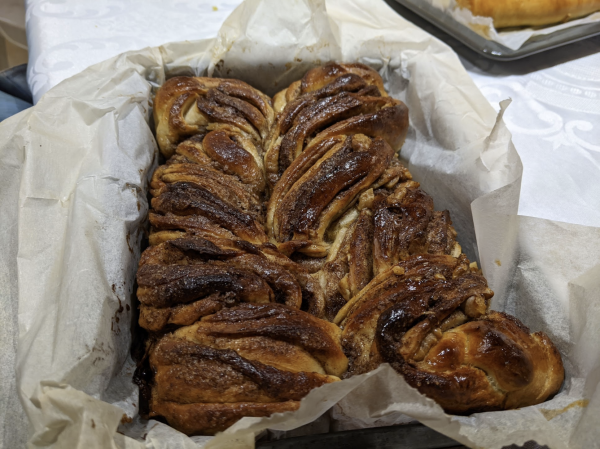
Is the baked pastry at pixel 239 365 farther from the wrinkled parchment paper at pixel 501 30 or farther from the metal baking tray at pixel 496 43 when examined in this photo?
the wrinkled parchment paper at pixel 501 30

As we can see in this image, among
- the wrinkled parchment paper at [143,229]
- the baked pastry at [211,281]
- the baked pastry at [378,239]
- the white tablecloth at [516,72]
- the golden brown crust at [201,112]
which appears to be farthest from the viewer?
the white tablecloth at [516,72]

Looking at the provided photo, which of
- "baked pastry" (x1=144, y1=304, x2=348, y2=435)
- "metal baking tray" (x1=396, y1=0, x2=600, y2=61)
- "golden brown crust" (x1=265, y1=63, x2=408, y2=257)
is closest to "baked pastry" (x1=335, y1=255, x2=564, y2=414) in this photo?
"baked pastry" (x1=144, y1=304, x2=348, y2=435)

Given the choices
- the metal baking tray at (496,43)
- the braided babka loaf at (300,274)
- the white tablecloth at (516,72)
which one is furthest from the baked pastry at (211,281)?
the metal baking tray at (496,43)

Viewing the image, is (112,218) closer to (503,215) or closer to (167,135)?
(167,135)

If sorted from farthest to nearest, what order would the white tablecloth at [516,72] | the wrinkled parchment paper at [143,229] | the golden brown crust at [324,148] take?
the white tablecloth at [516,72] → the golden brown crust at [324,148] → the wrinkled parchment paper at [143,229]

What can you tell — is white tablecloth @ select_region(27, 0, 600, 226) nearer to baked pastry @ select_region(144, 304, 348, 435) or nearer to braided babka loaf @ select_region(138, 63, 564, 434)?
braided babka loaf @ select_region(138, 63, 564, 434)

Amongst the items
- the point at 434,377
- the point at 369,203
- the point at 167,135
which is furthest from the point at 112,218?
the point at 434,377

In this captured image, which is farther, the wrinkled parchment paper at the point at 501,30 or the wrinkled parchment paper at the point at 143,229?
the wrinkled parchment paper at the point at 501,30

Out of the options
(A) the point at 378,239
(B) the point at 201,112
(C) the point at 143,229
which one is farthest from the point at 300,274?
(B) the point at 201,112
